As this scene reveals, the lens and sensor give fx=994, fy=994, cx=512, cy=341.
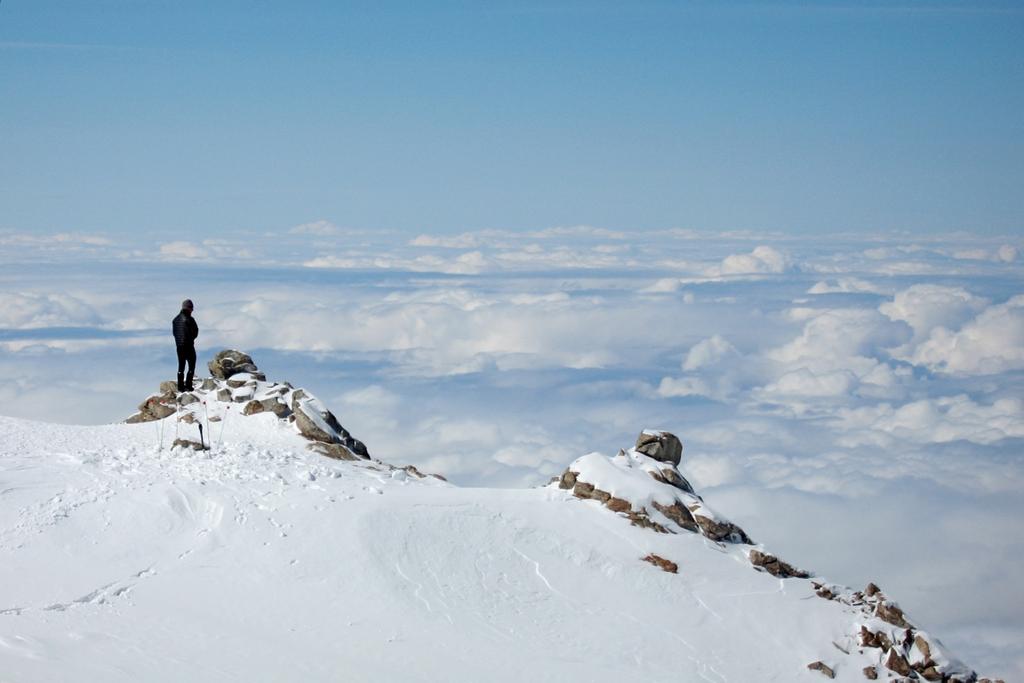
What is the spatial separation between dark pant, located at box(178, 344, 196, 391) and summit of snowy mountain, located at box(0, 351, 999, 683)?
2219 millimetres

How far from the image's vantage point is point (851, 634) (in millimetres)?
23312

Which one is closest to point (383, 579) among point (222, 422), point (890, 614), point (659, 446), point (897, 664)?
point (659, 446)

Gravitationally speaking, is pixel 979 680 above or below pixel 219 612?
below

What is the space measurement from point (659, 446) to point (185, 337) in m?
14.5

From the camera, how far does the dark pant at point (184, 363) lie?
30266 millimetres

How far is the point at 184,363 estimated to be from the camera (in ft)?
101

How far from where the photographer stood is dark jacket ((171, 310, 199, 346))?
29394mm

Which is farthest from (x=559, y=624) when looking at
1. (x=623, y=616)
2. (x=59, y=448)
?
(x=59, y=448)

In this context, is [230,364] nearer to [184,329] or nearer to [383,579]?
[184,329]

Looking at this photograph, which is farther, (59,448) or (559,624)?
(59,448)

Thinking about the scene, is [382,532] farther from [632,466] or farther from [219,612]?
[632,466]

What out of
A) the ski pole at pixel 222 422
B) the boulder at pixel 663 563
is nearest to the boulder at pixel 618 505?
the boulder at pixel 663 563

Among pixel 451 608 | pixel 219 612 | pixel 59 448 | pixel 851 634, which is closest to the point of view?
pixel 219 612

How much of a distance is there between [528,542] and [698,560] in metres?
4.35
